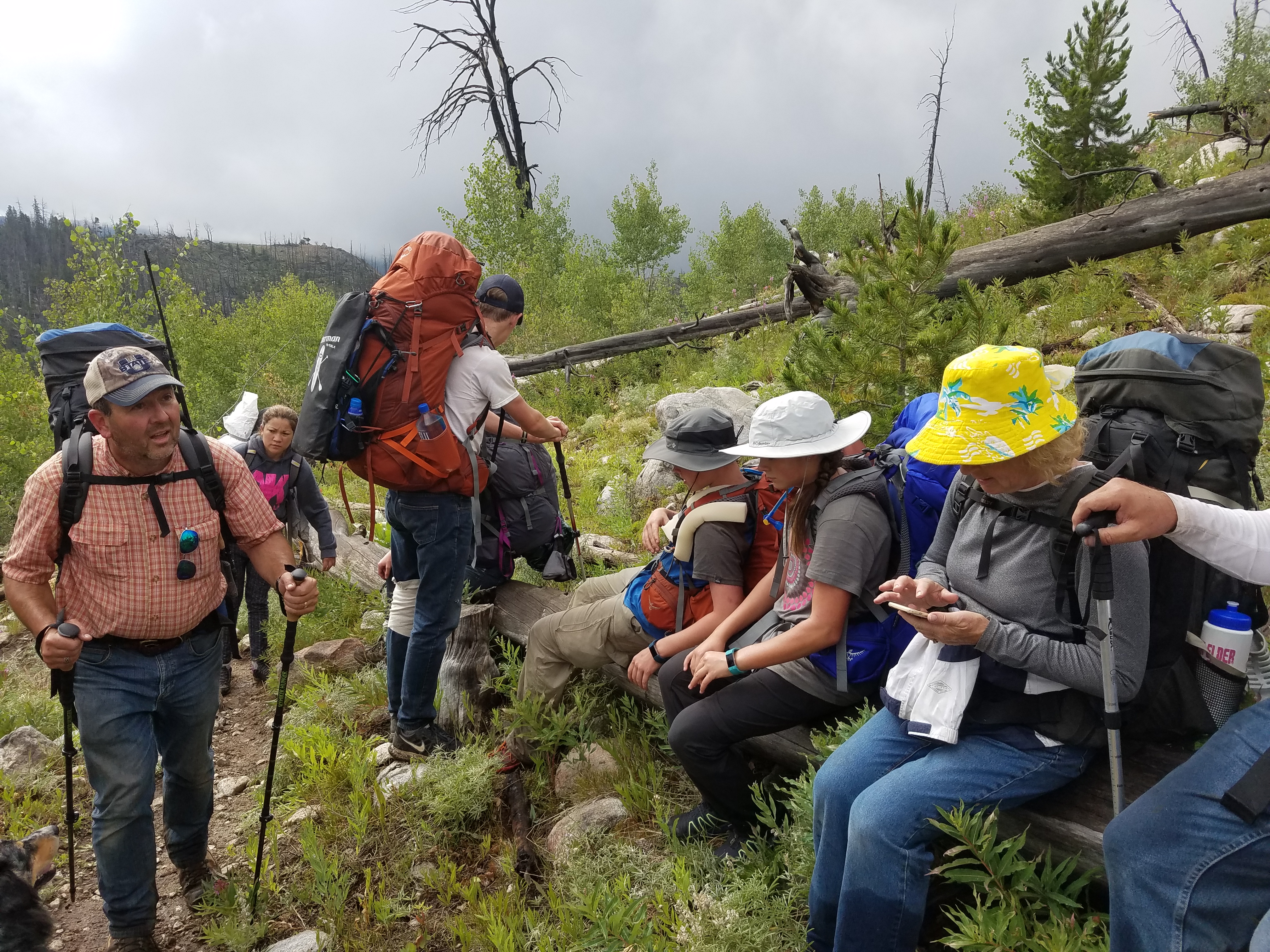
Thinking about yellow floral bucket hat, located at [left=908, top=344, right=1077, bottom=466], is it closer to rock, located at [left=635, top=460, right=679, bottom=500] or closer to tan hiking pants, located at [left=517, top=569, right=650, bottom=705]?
tan hiking pants, located at [left=517, top=569, right=650, bottom=705]

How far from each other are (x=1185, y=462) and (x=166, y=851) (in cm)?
564

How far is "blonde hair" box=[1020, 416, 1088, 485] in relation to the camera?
221 cm

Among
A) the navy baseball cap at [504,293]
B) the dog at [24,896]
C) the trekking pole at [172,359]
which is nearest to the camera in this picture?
the dog at [24,896]

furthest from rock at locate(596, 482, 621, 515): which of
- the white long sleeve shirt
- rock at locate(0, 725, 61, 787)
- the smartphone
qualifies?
the white long sleeve shirt

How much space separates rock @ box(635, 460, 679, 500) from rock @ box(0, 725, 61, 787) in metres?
5.52

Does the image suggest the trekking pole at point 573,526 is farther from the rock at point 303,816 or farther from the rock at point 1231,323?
the rock at point 1231,323

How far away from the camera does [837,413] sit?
4.63 metres

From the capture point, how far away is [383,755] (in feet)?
14.9

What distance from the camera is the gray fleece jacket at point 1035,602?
2031mm

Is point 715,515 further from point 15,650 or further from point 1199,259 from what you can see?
point 15,650

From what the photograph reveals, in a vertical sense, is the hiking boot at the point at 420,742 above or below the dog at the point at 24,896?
below

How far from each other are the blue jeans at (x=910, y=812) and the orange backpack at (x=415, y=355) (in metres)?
2.62

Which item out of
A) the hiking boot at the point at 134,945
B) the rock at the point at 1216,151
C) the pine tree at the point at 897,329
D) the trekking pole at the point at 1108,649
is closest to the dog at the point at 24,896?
the hiking boot at the point at 134,945

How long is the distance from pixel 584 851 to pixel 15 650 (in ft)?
34.4
